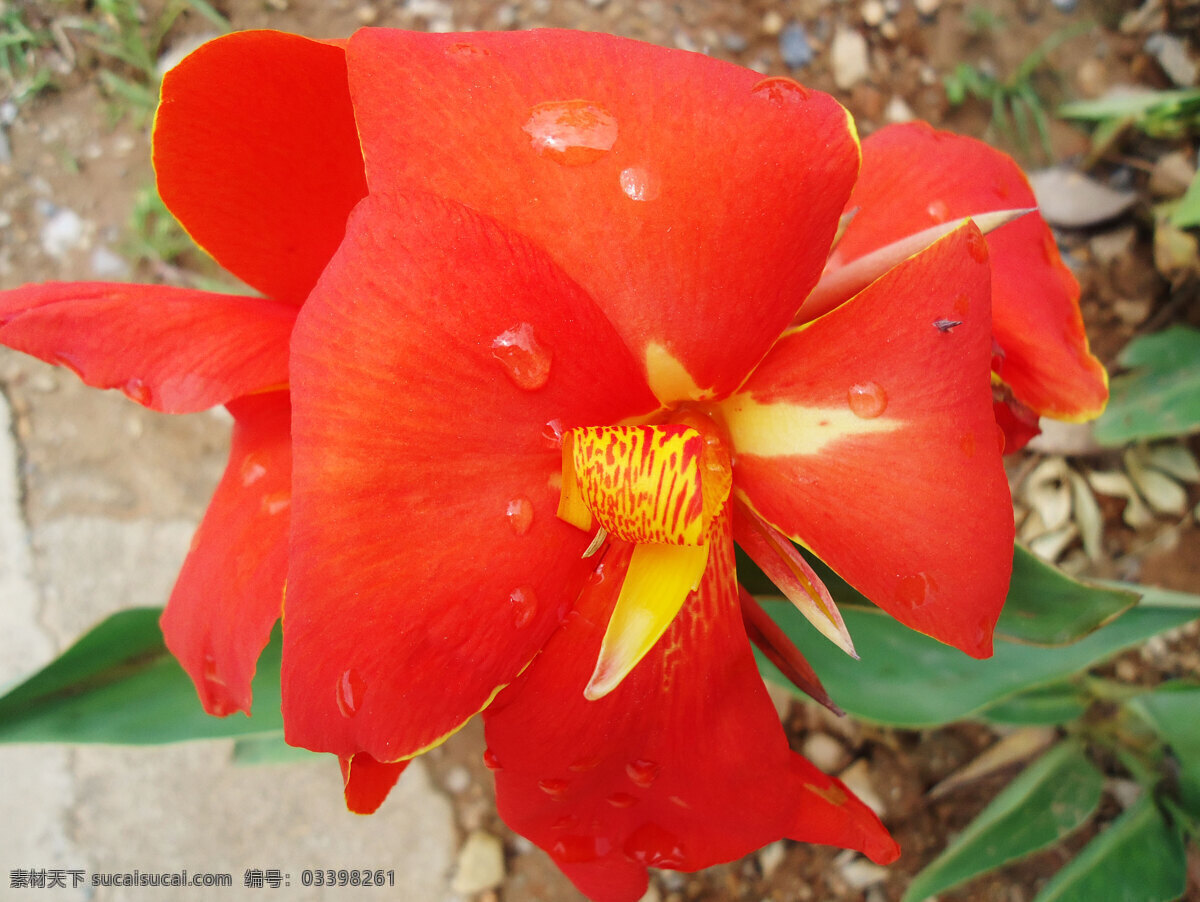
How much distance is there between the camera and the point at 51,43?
1263mm

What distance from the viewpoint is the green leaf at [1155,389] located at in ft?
3.23

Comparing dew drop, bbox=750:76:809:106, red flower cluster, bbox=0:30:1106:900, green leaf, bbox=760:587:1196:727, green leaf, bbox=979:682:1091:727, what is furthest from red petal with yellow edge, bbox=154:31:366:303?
green leaf, bbox=979:682:1091:727

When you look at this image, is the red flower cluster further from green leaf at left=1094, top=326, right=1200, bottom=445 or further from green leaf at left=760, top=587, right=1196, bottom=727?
green leaf at left=1094, top=326, right=1200, bottom=445

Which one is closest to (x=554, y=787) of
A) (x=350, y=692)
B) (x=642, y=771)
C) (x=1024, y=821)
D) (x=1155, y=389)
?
(x=642, y=771)

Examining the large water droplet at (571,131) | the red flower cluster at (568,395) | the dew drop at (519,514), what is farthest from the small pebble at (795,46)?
the dew drop at (519,514)

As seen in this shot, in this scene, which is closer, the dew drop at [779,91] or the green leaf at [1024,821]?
the dew drop at [779,91]

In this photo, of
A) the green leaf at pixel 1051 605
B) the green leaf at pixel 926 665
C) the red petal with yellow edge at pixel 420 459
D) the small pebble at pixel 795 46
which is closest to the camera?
the red petal with yellow edge at pixel 420 459

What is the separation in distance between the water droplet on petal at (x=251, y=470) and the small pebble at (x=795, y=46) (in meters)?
1.01

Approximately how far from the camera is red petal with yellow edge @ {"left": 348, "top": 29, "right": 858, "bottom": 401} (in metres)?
0.39

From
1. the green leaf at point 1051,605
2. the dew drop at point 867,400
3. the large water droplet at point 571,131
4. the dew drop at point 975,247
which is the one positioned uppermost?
the large water droplet at point 571,131

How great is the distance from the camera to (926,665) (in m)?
0.77

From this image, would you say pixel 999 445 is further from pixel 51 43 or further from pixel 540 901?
pixel 51 43

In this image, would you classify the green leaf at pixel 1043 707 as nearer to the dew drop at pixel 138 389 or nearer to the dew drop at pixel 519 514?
the dew drop at pixel 519 514

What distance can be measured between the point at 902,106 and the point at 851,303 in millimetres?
942
